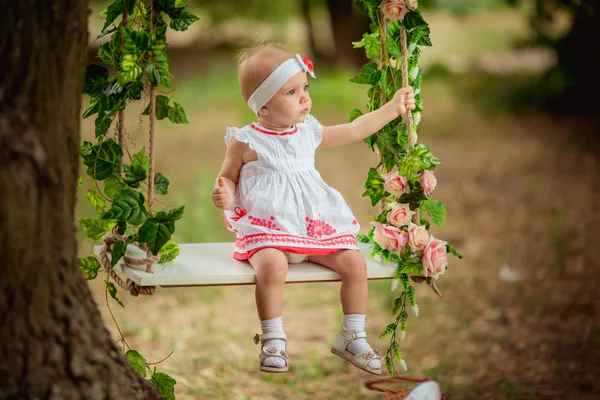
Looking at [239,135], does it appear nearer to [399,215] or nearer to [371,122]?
[371,122]

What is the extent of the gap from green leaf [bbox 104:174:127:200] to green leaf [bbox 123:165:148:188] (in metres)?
0.04

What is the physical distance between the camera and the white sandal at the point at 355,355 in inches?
107

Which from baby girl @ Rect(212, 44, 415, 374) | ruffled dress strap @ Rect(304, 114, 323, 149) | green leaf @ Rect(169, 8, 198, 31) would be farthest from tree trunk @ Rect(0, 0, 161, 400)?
ruffled dress strap @ Rect(304, 114, 323, 149)

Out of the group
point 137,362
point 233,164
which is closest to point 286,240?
point 233,164

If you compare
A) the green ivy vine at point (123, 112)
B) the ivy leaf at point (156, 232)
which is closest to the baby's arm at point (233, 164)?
the green ivy vine at point (123, 112)

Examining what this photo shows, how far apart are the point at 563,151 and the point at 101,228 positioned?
22.6ft

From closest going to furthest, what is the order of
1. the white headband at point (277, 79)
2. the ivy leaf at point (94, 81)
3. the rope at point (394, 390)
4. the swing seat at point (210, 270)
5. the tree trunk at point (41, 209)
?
the tree trunk at point (41, 209) < the swing seat at point (210, 270) < the ivy leaf at point (94, 81) < the white headband at point (277, 79) < the rope at point (394, 390)

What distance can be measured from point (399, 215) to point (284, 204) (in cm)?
41

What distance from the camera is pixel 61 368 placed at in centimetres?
211

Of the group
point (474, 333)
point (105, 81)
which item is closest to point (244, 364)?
point (474, 333)

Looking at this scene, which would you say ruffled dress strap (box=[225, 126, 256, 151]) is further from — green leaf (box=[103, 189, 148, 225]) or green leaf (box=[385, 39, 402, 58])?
green leaf (box=[385, 39, 402, 58])

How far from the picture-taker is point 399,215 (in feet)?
9.37

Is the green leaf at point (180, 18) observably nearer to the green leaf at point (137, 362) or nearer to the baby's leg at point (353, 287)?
the baby's leg at point (353, 287)

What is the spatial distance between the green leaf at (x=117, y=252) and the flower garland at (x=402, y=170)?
2.84 ft
